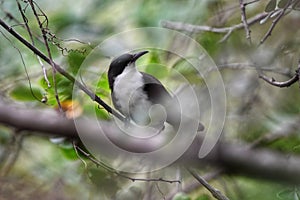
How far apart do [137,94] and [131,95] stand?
20mm

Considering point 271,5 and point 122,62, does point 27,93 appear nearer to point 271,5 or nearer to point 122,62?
point 122,62

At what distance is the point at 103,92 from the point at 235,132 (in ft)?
1.51

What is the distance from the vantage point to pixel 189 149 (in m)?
0.83

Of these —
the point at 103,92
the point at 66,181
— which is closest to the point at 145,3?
the point at 103,92

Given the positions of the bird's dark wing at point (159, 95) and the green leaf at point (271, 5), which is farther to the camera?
the bird's dark wing at point (159, 95)

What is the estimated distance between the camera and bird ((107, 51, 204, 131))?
1.54 meters

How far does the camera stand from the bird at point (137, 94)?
5.04 ft

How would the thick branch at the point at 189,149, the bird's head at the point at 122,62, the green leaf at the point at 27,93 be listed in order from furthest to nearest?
the bird's head at the point at 122,62 < the green leaf at the point at 27,93 < the thick branch at the point at 189,149

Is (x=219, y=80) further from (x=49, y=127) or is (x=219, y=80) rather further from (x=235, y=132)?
(x=49, y=127)

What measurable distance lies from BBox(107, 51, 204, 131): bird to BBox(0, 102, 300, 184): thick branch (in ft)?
2.03

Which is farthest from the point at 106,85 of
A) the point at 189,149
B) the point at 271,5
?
the point at 189,149

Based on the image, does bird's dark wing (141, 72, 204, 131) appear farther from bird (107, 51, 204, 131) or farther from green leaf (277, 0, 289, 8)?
green leaf (277, 0, 289, 8)

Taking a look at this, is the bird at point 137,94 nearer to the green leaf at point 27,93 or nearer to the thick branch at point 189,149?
the green leaf at point 27,93

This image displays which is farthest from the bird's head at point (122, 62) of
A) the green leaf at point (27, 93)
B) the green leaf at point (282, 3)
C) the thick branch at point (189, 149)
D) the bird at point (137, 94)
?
the thick branch at point (189, 149)
